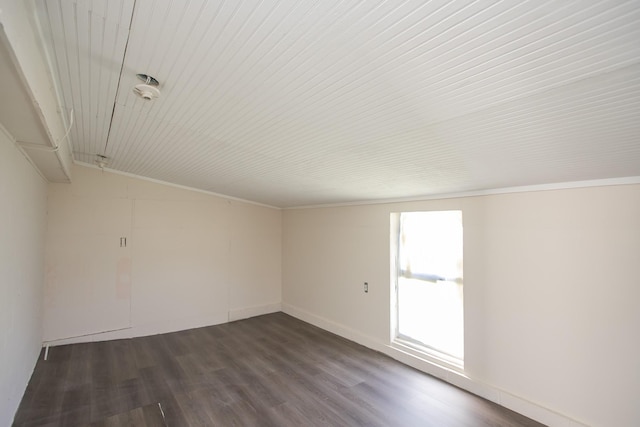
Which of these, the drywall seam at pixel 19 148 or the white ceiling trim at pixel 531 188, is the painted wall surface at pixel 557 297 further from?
the drywall seam at pixel 19 148

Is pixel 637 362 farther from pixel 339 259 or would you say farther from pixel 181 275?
pixel 181 275

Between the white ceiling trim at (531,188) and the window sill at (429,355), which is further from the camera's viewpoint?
the window sill at (429,355)

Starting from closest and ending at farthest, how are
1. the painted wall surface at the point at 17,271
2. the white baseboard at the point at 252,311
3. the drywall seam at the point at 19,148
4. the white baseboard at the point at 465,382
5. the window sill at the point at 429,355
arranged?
the drywall seam at the point at 19,148 < the painted wall surface at the point at 17,271 < the white baseboard at the point at 465,382 < the window sill at the point at 429,355 < the white baseboard at the point at 252,311

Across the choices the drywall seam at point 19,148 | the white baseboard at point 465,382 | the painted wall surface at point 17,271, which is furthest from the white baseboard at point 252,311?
the drywall seam at point 19,148

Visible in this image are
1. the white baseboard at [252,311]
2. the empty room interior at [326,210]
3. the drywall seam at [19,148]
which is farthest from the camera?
the white baseboard at [252,311]

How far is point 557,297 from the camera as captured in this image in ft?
8.30

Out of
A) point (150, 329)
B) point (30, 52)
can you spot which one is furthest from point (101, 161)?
point (30, 52)

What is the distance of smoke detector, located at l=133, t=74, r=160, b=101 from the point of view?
5.21ft

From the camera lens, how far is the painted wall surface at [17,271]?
2113 millimetres

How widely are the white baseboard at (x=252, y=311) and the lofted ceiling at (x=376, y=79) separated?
12.4ft

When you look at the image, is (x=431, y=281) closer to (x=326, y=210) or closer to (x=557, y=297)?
(x=557, y=297)

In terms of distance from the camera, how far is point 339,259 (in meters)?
4.82

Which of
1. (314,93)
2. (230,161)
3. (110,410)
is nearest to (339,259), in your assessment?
(230,161)

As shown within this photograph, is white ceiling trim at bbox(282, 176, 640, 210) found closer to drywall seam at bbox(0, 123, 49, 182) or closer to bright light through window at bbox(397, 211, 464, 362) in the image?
bright light through window at bbox(397, 211, 464, 362)
